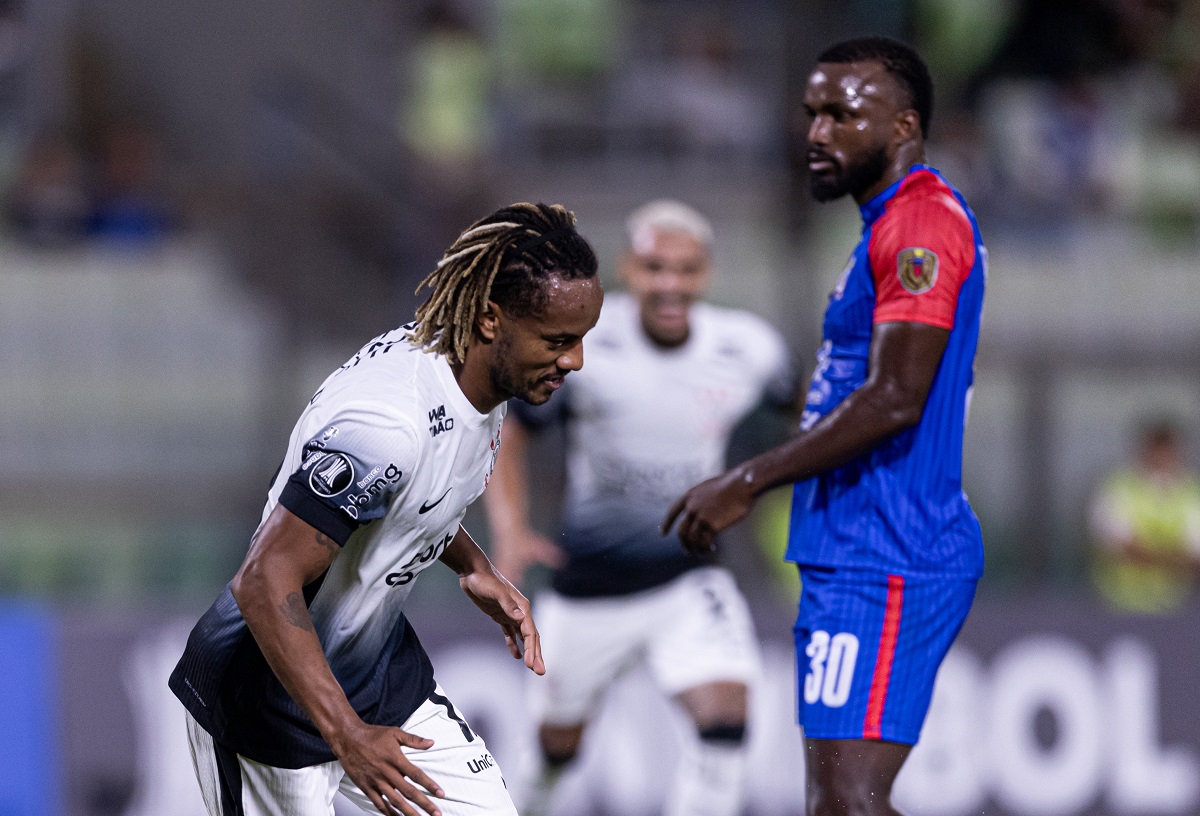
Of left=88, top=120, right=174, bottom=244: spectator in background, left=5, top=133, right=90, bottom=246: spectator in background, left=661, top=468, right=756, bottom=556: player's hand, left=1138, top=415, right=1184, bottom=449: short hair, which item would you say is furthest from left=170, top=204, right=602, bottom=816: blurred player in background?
left=5, top=133, right=90, bottom=246: spectator in background

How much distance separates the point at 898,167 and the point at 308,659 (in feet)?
6.62

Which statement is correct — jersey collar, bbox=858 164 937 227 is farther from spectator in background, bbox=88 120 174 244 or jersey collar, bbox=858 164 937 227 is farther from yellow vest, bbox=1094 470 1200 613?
spectator in background, bbox=88 120 174 244

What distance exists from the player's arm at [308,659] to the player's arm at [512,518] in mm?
2780

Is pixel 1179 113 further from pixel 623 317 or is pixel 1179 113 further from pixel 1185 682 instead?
pixel 623 317

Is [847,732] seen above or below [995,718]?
above

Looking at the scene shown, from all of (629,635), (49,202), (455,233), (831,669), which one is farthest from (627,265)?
(49,202)

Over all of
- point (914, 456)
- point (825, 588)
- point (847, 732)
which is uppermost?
point (914, 456)

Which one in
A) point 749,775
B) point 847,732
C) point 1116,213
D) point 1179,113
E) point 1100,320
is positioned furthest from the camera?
point 1179,113

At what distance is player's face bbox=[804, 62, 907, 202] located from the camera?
14.2ft

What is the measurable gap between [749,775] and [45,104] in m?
8.22

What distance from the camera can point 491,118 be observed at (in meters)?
12.5

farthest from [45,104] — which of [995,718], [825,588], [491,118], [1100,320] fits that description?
[825,588]

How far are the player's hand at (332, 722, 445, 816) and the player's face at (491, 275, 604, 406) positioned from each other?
797mm

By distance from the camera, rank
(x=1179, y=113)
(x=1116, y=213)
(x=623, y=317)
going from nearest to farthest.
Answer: (x=623, y=317) < (x=1116, y=213) < (x=1179, y=113)
